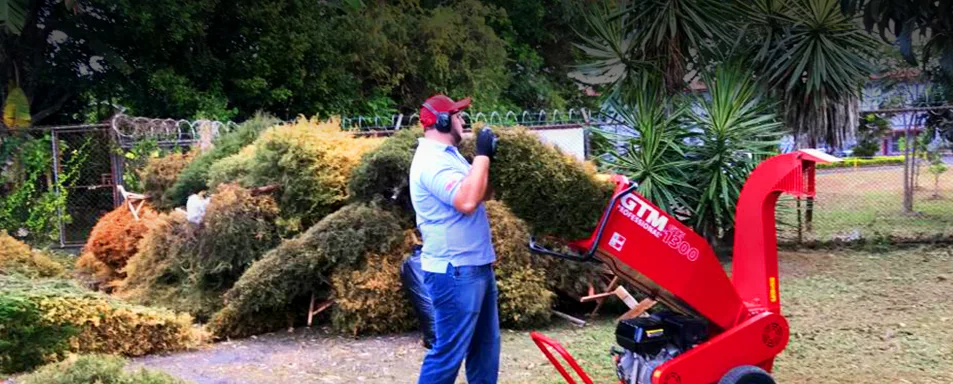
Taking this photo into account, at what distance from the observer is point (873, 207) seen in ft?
39.7

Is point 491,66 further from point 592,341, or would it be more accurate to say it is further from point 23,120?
point 592,341

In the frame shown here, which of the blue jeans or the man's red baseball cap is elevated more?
the man's red baseball cap

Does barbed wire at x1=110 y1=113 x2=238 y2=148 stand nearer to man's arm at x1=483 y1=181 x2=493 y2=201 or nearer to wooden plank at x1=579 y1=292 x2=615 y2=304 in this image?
wooden plank at x1=579 y1=292 x2=615 y2=304

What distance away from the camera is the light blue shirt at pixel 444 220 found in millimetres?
3900

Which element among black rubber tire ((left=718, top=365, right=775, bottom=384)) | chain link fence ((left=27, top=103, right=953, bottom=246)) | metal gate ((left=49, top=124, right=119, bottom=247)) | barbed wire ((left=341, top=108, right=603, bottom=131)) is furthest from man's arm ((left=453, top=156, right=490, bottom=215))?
metal gate ((left=49, top=124, right=119, bottom=247))

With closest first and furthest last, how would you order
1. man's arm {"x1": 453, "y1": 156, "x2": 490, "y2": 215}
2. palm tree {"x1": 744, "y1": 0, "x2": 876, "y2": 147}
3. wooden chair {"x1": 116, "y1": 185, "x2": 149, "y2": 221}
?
man's arm {"x1": 453, "y1": 156, "x2": 490, "y2": 215} < wooden chair {"x1": 116, "y1": 185, "x2": 149, "y2": 221} < palm tree {"x1": 744, "y1": 0, "x2": 876, "y2": 147}

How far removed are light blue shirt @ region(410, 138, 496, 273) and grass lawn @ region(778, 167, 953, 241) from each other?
24.1 ft

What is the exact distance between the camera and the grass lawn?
10.9 m

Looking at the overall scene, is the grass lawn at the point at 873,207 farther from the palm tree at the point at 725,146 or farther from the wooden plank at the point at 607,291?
the wooden plank at the point at 607,291

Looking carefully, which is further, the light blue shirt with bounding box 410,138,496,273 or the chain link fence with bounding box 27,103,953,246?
the chain link fence with bounding box 27,103,953,246

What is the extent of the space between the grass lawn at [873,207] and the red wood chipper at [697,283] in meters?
6.52

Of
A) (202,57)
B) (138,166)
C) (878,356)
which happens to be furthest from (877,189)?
(202,57)

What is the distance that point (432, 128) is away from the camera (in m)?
4.05

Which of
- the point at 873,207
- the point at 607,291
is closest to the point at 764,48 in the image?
the point at 873,207
